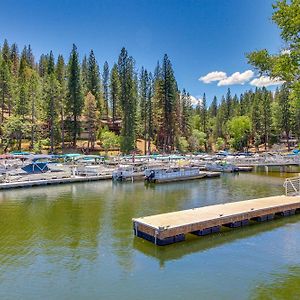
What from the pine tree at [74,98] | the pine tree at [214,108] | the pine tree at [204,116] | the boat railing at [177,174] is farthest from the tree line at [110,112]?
the pine tree at [214,108]

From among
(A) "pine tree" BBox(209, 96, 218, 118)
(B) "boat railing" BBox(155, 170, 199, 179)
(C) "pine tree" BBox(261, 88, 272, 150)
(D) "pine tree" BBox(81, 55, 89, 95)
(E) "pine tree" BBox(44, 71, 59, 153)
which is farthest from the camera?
(A) "pine tree" BBox(209, 96, 218, 118)

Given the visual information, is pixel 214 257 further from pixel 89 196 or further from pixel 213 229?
pixel 89 196

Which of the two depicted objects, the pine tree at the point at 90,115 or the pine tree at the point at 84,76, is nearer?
the pine tree at the point at 90,115

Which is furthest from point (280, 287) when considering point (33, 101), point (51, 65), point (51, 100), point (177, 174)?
point (51, 65)

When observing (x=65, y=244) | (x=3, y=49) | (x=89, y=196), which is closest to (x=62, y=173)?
(x=89, y=196)

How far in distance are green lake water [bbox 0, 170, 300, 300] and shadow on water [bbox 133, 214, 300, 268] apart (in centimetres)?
5

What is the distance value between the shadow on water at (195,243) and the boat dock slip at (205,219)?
31cm

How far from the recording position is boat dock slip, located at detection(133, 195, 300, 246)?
1769 cm

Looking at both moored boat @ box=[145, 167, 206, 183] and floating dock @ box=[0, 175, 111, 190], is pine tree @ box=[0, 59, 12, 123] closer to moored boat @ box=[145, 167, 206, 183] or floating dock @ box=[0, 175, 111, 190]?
floating dock @ box=[0, 175, 111, 190]

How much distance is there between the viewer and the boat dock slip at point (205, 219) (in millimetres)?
17688

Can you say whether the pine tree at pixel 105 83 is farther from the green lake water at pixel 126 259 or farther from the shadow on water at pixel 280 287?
the shadow on water at pixel 280 287

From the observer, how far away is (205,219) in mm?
19297

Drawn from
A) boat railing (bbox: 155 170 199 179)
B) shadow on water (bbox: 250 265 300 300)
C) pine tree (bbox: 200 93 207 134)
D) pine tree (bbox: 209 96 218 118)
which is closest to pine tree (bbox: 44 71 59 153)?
boat railing (bbox: 155 170 199 179)

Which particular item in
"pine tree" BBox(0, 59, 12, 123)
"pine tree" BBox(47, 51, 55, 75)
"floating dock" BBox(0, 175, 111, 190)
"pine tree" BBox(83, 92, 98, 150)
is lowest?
"floating dock" BBox(0, 175, 111, 190)
